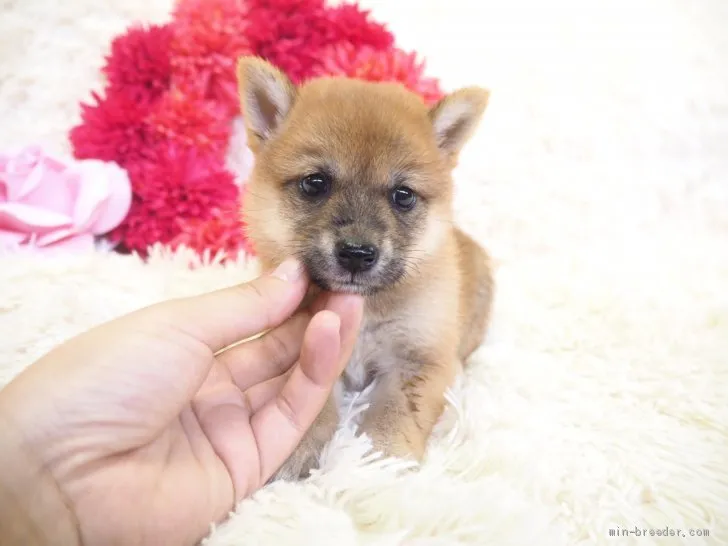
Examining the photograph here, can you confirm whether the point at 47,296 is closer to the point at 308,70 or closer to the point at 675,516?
the point at 308,70

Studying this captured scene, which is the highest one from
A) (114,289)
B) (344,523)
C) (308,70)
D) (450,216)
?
(308,70)

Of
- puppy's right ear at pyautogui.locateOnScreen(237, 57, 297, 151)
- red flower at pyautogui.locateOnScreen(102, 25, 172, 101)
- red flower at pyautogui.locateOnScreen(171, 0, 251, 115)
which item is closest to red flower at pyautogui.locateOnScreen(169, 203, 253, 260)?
red flower at pyautogui.locateOnScreen(171, 0, 251, 115)

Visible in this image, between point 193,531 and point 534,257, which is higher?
point 534,257

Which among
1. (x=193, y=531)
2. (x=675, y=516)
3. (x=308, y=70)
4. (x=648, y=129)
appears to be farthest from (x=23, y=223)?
(x=648, y=129)

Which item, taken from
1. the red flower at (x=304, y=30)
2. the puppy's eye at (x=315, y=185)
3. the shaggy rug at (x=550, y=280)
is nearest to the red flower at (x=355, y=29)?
the red flower at (x=304, y=30)

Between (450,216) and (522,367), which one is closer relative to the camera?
(450,216)

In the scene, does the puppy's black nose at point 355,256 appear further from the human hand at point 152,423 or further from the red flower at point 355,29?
the red flower at point 355,29
